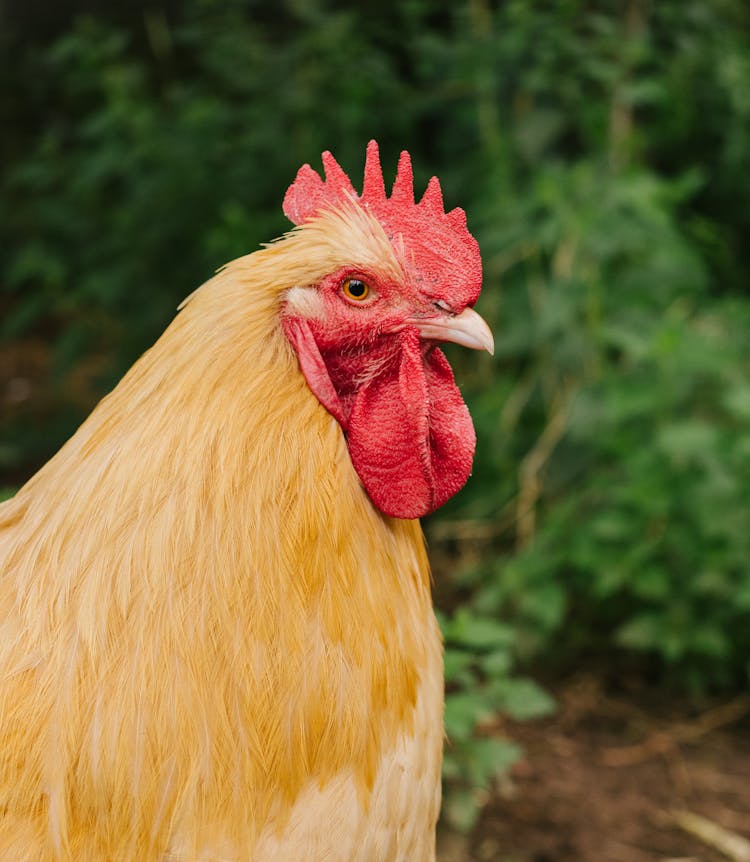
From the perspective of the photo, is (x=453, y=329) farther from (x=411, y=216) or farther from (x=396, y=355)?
(x=411, y=216)

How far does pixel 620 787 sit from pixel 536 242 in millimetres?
2208

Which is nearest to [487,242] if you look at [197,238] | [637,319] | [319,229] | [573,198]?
[573,198]

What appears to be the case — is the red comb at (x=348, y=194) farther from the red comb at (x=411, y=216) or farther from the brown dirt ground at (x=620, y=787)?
the brown dirt ground at (x=620, y=787)

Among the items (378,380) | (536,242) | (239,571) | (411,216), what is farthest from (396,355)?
(536,242)

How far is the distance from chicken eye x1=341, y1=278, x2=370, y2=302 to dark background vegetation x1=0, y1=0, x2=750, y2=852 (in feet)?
7.30

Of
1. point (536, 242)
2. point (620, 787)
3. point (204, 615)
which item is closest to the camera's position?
point (204, 615)

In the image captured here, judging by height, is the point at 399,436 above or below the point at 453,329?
below

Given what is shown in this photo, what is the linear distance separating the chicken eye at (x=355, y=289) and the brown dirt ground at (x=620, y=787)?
221cm

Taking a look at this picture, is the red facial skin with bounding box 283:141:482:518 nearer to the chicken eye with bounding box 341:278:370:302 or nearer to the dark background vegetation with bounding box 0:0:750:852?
the chicken eye with bounding box 341:278:370:302

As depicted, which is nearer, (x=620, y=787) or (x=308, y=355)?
(x=308, y=355)

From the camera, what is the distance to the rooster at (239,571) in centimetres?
196

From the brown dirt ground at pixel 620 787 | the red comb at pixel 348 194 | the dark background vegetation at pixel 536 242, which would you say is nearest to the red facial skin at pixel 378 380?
the red comb at pixel 348 194

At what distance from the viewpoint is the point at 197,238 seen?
5.46 m

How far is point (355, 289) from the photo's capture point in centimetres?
204
